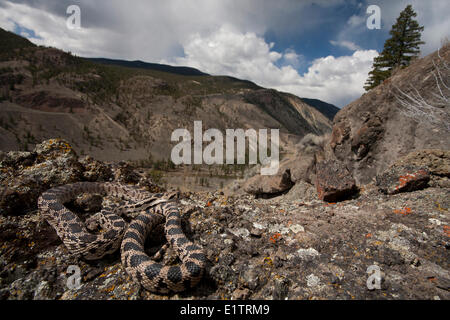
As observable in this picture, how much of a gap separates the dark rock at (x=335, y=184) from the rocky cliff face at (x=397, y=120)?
91.3 inches

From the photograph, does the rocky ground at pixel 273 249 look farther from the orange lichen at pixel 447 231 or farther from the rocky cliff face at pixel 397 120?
the rocky cliff face at pixel 397 120

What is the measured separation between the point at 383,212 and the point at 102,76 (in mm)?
61121

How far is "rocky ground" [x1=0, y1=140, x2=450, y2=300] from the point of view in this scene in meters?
2.87

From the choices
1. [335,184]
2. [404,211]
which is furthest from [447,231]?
[335,184]

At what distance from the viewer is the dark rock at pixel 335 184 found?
5449 millimetres

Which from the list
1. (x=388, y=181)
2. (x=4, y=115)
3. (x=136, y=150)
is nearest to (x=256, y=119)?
(x=136, y=150)

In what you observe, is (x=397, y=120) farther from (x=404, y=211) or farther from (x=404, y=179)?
(x=404, y=211)

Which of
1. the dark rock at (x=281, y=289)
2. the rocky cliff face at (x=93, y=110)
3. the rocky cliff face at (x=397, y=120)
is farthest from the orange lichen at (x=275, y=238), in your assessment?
the rocky cliff face at (x=93, y=110)

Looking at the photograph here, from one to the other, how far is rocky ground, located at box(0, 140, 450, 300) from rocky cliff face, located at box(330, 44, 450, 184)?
1747 mm

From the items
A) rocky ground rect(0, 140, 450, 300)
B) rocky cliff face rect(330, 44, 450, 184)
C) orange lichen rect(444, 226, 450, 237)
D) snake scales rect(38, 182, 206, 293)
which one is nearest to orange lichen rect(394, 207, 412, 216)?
rocky ground rect(0, 140, 450, 300)

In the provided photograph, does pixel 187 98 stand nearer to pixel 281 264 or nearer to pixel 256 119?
pixel 256 119

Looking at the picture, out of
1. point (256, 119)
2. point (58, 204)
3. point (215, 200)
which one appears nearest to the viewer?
point (58, 204)

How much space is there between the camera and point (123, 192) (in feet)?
19.8

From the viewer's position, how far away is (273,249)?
12.1 feet
